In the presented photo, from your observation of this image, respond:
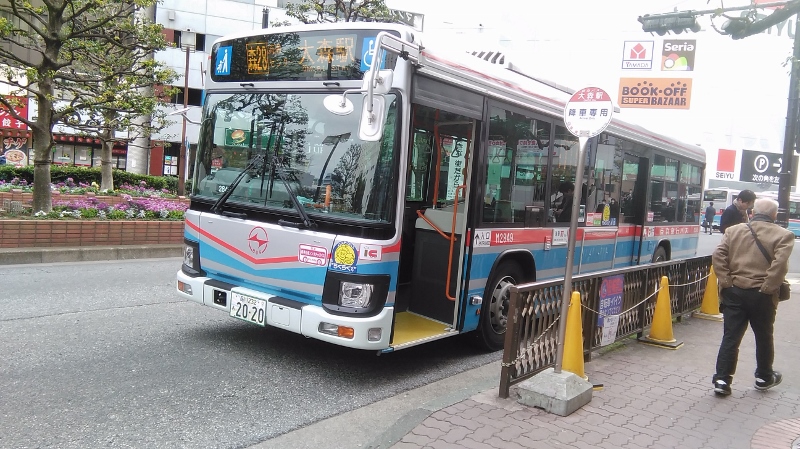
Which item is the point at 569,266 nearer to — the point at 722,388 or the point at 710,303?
the point at 722,388

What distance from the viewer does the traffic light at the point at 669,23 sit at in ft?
34.6

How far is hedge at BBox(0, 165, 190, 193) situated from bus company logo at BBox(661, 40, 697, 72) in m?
19.1

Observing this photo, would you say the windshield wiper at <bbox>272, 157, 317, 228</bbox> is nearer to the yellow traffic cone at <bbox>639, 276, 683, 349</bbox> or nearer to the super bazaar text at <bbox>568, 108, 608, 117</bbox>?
the super bazaar text at <bbox>568, 108, 608, 117</bbox>

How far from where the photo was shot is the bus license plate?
5.20m

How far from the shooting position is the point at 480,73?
19.4 ft

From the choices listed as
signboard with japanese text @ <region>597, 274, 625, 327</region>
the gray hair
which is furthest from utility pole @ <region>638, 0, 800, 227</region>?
signboard with japanese text @ <region>597, 274, 625, 327</region>

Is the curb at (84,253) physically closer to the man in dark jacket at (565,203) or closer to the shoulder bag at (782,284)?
the man in dark jacket at (565,203)

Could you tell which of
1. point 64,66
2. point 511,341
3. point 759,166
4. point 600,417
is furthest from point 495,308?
point 759,166

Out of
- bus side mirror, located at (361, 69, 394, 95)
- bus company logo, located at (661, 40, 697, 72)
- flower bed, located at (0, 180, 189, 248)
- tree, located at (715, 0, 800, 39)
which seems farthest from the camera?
bus company logo, located at (661, 40, 697, 72)

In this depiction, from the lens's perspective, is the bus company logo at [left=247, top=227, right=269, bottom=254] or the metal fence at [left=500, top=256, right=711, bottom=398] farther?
the bus company logo at [left=247, top=227, right=269, bottom=254]

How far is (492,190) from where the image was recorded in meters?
6.19

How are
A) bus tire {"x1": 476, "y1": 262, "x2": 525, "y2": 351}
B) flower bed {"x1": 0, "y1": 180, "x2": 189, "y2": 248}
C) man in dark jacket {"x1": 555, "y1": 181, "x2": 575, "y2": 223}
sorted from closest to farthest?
1. bus tire {"x1": 476, "y1": 262, "x2": 525, "y2": 351}
2. man in dark jacket {"x1": 555, "y1": 181, "x2": 575, "y2": 223}
3. flower bed {"x1": 0, "y1": 180, "x2": 189, "y2": 248}

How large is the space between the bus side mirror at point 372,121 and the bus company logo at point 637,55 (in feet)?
71.2

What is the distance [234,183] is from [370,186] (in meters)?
1.46
